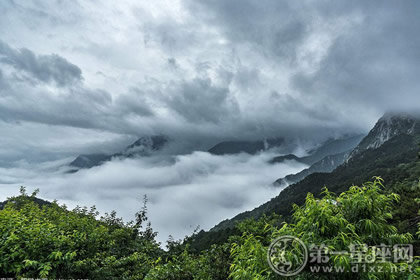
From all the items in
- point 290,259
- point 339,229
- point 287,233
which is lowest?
point 290,259

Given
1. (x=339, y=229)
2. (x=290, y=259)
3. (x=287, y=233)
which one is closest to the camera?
(x=290, y=259)

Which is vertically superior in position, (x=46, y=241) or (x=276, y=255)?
(x=276, y=255)

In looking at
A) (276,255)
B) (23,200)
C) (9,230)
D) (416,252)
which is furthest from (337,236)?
(23,200)

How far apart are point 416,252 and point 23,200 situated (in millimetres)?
35147

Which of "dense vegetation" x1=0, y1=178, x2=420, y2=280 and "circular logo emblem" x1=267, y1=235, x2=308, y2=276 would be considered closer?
"circular logo emblem" x1=267, y1=235, x2=308, y2=276

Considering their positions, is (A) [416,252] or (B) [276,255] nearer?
(B) [276,255]

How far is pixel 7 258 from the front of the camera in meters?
6.55

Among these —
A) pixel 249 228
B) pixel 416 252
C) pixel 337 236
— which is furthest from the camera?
pixel 249 228

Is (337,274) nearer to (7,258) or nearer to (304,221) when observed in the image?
(304,221)

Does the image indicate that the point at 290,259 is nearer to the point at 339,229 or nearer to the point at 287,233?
the point at 287,233

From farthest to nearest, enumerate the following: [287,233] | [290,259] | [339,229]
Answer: [287,233] < [339,229] < [290,259]

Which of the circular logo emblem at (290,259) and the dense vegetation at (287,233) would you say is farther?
the dense vegetation at (287,233)

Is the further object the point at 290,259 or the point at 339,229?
the point at 339,229

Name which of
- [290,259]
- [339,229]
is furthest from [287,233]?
[339,229]
